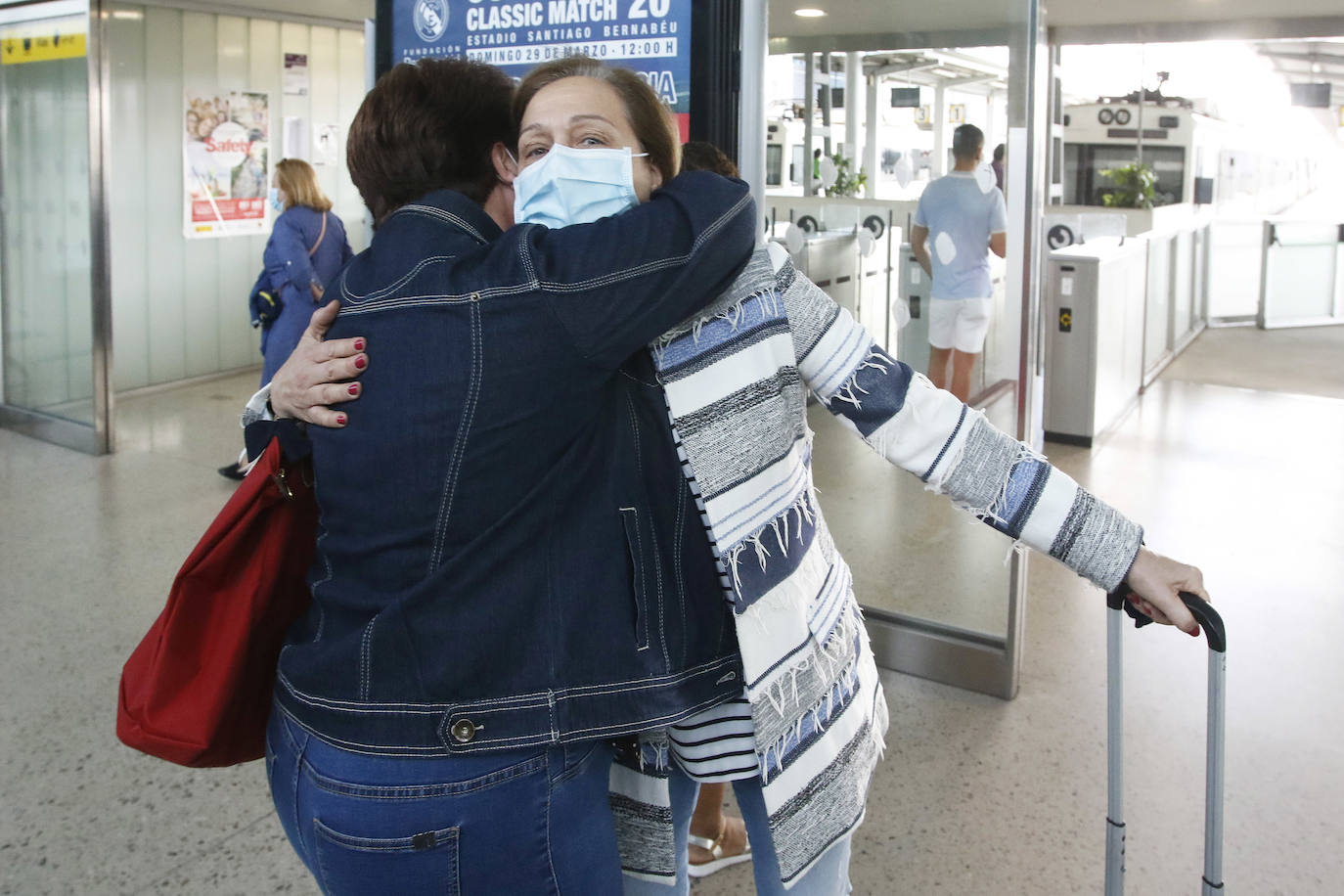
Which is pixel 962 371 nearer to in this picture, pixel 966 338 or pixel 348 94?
pixel 966 338

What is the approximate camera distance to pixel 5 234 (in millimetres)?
7152

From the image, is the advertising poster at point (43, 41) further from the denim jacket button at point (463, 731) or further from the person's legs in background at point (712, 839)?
the denim jacket button at point (463, 731)

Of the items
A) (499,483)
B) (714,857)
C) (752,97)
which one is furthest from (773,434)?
(714,857)

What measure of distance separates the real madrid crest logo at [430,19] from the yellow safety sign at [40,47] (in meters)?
4.31

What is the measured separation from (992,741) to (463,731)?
2.44 m

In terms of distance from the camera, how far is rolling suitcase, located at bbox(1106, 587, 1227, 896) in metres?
1.37

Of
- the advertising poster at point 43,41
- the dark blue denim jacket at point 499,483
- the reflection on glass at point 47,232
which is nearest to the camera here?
the dark blue denim jacket at point 499,483

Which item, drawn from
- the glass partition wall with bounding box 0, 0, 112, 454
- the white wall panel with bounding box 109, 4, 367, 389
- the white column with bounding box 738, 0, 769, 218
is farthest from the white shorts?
the white wall panel with bounding box 109, 4, 367, 389

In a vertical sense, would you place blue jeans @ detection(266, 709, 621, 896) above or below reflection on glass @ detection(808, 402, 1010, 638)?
above

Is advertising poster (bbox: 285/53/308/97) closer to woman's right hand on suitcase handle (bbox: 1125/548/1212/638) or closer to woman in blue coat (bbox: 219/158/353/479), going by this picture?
woman in blue coat (bbox: 219/158/353/479)

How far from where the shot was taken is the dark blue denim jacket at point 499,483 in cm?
118

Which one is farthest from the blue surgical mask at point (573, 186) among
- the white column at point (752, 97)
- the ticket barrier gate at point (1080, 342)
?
the ticket barrier gate at point (1080, 342)

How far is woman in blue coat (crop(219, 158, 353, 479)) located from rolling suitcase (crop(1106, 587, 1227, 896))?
15.4 ft

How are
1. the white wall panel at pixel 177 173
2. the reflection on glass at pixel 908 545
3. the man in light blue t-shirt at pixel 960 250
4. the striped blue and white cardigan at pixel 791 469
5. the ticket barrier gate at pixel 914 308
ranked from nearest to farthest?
the striped blue and white cardigan at pixel 791 469, the man in light blue t-shirt at pixel 960 250, the reflection on glass at pixel 908 545, the ticket barrier gate at pixel 914 308, the white wall panel at pixel 177 173
